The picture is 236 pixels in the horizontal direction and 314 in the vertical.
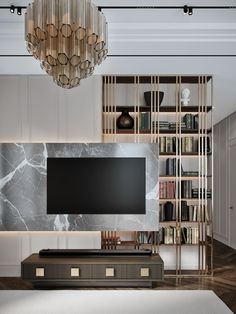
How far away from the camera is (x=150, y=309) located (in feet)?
12.8

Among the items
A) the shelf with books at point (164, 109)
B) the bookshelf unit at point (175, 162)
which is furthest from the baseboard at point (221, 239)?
the shelf with books at point (164, 109)

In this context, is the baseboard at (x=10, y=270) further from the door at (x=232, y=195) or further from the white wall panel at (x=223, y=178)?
the white wall panel at (x=223, y=178)

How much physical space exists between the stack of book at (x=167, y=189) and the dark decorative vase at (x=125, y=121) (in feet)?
3.09

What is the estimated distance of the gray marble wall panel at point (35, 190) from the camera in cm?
520

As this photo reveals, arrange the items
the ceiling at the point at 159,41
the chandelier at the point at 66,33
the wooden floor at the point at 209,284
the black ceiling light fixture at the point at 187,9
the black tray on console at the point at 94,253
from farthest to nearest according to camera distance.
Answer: the black tray on console at the point at 94,253
the wooden floor at the point at 209,284
the ceiling at the point at 159,41
the black ceiling light fixture at the point at 187,9
the chandelier at the point at 66,33

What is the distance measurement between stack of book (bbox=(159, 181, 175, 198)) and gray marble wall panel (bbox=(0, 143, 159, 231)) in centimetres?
46

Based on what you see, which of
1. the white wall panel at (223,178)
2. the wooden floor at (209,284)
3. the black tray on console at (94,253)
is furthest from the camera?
the white wall panel at (223,178)

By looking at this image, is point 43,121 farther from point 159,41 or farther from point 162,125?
point 159,41

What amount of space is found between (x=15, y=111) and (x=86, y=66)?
119 inches

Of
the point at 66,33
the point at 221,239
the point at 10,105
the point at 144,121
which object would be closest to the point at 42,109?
the point at 10,105

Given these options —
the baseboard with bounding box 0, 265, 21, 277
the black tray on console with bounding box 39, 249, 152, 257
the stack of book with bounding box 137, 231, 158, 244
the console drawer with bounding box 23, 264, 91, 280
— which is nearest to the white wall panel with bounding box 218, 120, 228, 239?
the stack of book with bounding box 137, 231, 158, 244

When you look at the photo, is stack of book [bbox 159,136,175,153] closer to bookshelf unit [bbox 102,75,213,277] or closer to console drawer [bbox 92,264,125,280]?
bookshelf unit [bbox 102,75,213,277]

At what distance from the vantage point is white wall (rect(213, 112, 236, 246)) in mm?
8352

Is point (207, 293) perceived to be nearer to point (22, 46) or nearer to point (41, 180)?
point (41, 180)
